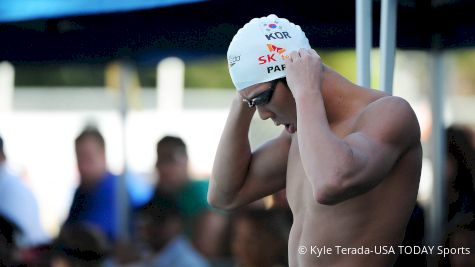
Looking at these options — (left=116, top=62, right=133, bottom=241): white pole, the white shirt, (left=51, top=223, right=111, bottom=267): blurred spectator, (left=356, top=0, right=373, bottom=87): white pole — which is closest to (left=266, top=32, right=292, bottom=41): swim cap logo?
(left=356, top=0, right=373, bottom=87): white pole

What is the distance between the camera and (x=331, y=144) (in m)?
3.09

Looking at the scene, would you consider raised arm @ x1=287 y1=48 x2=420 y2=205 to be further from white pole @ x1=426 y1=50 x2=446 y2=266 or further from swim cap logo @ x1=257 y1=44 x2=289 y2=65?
white pole @ x1=426 y1=50 x2=446 y2=266

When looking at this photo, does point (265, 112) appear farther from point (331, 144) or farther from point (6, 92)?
point (6, 92)

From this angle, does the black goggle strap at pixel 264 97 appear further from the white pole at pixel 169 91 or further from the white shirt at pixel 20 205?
the white pole at pixel 169 91

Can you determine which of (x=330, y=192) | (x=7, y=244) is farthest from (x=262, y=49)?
(x=7, y=244)

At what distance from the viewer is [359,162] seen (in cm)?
311

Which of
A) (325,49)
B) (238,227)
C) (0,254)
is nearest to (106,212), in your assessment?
(0,254)

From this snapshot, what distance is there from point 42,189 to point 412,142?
42.8ft

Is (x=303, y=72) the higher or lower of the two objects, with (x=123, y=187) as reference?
higher

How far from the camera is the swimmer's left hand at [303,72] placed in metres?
3.28

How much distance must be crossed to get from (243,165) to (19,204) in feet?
17.0

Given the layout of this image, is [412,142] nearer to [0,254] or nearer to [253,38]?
[253,38]

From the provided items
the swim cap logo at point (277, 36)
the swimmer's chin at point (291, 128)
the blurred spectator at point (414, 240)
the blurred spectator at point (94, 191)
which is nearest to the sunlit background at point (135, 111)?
the blurred spectator at point (94, 191)

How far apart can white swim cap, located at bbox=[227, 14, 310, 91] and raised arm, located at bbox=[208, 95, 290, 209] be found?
0.31 m
